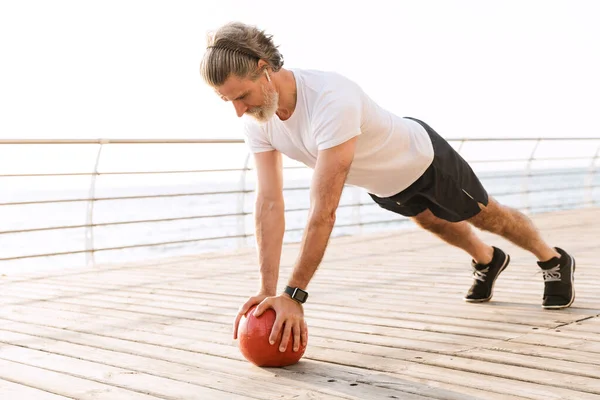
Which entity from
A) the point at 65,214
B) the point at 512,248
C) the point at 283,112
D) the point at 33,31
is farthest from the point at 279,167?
the point at 65,214

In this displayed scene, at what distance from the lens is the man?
7.55ft

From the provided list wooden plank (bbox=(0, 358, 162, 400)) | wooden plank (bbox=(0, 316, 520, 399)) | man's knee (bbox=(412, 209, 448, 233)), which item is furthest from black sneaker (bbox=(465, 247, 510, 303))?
wooden plank (bbox=(0, 358, 162, 400))

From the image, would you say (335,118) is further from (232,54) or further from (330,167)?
(232,54)

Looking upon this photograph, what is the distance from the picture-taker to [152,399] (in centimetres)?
201

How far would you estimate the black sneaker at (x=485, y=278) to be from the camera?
342cm

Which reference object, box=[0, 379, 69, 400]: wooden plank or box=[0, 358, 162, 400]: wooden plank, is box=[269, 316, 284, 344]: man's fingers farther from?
box=[0, 379, 69, 400]: wooden plank

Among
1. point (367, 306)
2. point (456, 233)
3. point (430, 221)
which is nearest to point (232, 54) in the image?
point (430, 221)

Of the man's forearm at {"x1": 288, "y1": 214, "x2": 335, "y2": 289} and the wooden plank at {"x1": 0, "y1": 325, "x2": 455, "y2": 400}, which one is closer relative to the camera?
the wooden plank at {"x1": 0, "y1": 325, "x2": 455, "y2": 400}

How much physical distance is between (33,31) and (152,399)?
31.5 metres

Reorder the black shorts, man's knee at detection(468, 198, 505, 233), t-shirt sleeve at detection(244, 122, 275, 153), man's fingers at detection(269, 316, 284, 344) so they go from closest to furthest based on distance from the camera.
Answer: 1. man's fingers at detection(269, 316, 284, 344)
2. t-shirt sleeve at detection(244, 122, 275, 153)
3. the black shorts
4. man's knee at detection(468, 198, 505, 233)

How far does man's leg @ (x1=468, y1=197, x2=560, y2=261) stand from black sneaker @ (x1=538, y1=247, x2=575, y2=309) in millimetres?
41

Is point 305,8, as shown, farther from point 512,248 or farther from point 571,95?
point 512,248

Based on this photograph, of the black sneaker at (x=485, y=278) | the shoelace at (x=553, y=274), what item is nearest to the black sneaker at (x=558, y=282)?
the shoelace at (x=553, y=274)

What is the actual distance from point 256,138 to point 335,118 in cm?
47
